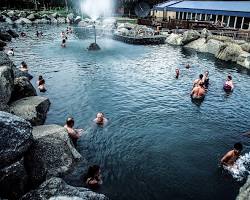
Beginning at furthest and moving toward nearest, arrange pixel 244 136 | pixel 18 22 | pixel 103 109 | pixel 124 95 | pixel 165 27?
pixel 18 22 → pixel 165 27 → pixel 124 95 → pixel 103 109 → pixel 244 136

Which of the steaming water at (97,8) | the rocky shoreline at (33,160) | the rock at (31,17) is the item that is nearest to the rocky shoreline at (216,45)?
the rocky shoreline at (33,160)

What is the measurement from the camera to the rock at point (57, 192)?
9141mm

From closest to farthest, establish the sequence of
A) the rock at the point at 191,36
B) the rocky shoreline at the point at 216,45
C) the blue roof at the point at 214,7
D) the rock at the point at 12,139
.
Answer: the rock at the point at 12,139
the rocky shoreline at the point at 216,45
the blue roof at the point at 214,7
the rock at the point at 191,36

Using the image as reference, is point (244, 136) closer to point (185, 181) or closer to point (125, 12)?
point (185, 181)

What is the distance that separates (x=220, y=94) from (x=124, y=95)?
7.99 meters

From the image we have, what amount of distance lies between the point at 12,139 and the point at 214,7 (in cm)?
5010

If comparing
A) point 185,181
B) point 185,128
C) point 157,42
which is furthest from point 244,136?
point 157,42

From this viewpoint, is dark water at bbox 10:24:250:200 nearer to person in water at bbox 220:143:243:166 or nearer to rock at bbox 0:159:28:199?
person in water at bbox 220:143:243:166

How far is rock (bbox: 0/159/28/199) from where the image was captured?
989 cm

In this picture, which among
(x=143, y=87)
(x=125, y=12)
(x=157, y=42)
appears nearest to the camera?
(x=143, y=87)

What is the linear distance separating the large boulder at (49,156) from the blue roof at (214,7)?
3911cm

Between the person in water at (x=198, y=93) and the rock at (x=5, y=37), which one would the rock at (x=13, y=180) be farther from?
the rock at (x=5, y=37)

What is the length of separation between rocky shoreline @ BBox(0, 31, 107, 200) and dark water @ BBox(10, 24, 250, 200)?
103 centimetres

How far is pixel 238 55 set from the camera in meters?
35.5
